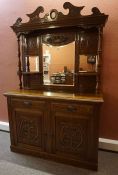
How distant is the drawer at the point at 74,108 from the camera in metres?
1.93

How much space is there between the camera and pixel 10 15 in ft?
9.14

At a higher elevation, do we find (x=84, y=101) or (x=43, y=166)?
(x=84, y=101)

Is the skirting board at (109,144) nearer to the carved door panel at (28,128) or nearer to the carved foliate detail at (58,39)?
the carved door panel at (28,128)

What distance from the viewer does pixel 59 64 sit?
2436mm

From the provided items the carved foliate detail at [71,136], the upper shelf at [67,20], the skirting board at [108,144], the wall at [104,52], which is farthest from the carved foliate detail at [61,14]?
the skirting board at [108,144]

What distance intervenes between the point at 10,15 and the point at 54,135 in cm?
203

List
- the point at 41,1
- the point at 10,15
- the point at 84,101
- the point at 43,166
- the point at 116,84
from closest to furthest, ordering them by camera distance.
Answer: the point at 84,101 → the point at 43,166 → the point at 116,84 → the point at 41,1 → the point at 10,15

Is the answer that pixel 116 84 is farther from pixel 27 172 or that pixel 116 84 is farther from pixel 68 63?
pixel 27 172

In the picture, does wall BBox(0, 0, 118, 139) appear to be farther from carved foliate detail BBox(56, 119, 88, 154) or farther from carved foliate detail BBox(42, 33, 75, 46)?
carved foliate detail BBox(56, 119, 88, 154)

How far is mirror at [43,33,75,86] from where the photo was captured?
7.77 ft

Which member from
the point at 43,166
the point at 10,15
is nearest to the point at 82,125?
the point at 43,166

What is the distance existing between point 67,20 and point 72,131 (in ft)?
4.50

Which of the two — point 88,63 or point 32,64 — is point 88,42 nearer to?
point 88,63

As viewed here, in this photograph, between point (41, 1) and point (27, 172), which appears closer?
point (27, 172)
